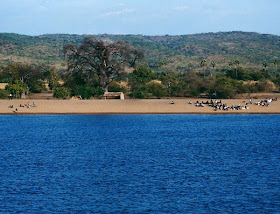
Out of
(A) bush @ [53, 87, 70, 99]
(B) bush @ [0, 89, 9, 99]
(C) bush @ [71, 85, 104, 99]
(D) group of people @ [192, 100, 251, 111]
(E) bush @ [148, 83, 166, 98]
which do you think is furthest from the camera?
(E) bush @ [148, 83, 166, 98]

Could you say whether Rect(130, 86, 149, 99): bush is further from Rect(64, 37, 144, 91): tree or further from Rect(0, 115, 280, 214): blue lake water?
Rect(0, 115, 280, 214): blue lake water

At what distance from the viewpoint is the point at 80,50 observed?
9225 centimetres

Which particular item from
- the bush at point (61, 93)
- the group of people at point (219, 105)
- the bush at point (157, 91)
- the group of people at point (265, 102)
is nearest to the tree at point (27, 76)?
the bush at point (61, 93)

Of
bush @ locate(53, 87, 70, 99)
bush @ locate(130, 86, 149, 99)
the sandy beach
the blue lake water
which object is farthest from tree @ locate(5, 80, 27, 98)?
the blue lake water

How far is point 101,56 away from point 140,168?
57.8 meters

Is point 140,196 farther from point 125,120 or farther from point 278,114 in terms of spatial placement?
point 278,114

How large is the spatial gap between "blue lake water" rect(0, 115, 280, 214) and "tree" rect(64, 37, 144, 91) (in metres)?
27.6

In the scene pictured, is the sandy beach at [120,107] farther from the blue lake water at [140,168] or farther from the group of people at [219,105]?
the blue lake water at [140,168]

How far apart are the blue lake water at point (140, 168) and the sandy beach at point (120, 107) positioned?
1279cm

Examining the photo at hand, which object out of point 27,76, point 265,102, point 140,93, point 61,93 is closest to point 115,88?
point 140,93

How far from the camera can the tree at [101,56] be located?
9181 centimetres

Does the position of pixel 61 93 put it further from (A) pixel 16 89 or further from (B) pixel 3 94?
(B) pixel 3 94

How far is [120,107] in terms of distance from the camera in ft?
266

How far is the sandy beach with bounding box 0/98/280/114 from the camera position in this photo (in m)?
78.4
